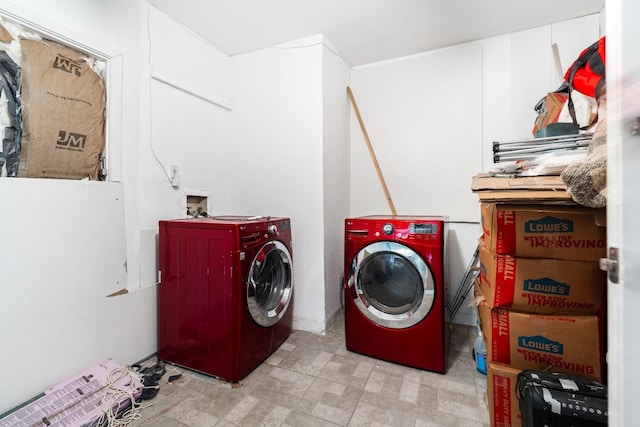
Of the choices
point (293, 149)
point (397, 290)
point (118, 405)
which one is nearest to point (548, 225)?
point (397, 290)

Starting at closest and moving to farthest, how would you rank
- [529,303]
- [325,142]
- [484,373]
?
[529,303]
[484,373]
[325,142]

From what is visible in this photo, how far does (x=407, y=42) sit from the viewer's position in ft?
7.72

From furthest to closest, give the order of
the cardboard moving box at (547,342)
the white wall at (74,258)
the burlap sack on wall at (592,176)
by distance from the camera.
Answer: the white wall at (74,258)
the cardboard moving box at (547,342)
the burlap sack on wall at (592,176)

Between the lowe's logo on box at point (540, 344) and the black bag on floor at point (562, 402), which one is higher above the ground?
the lowe's logo on box at point (540, 344)

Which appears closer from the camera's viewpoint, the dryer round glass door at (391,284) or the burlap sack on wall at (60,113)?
the burlap sack on wall at (60,113)

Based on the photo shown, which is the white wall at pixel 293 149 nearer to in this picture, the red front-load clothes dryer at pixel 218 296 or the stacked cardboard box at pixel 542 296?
the red front-load clothes dryer at pixel 218 296

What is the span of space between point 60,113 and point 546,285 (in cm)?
251

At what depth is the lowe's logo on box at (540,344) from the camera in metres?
1.14

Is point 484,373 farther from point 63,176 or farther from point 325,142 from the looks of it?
point 63,176

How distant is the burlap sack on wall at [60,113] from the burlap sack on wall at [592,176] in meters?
2.21

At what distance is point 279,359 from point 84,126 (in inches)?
73.1

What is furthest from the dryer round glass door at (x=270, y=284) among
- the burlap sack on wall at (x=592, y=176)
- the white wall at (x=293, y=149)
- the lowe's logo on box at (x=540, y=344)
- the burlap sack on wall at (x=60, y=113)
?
the burlap sack on wall at (x=592, y=176)

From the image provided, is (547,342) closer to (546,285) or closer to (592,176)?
(546,285)

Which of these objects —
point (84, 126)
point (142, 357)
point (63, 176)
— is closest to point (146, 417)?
point (142, 357)
